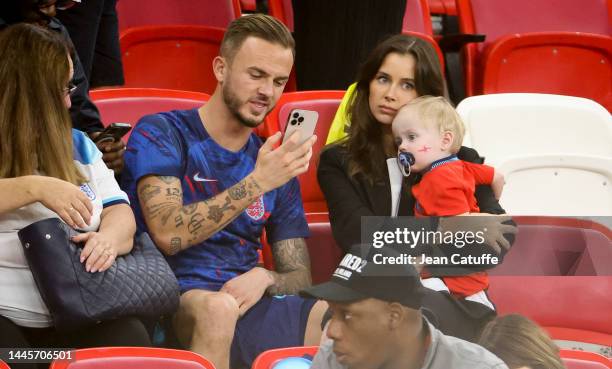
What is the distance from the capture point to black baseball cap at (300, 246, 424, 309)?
74.5 inches

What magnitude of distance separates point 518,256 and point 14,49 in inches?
41.8

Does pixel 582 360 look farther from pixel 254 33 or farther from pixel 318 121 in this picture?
pixel 318 121

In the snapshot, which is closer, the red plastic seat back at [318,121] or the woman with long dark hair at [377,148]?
the woman with long dark hair at [377,148]

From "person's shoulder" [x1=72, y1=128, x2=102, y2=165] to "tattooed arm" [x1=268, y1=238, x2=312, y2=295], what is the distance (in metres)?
0.48

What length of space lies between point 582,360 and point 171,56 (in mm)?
2112

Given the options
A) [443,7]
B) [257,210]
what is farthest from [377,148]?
[443,7]

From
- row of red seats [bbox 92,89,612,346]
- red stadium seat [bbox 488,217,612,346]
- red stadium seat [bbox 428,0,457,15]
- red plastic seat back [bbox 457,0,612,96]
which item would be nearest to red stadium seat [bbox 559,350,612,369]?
row of red seats [bbox 92,89,612,346]

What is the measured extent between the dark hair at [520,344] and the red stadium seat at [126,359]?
1.63 feet

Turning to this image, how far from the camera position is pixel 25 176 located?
210 centimetres

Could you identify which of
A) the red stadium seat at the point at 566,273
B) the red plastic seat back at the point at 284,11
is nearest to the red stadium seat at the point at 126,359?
the red stadium seat at the point at 566,273

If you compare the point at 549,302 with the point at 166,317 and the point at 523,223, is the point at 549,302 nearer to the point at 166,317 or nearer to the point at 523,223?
the point at 523,223

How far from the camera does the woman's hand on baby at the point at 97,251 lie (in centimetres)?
207

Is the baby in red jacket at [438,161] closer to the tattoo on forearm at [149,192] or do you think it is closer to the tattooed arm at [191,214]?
the tattooed arm at [191,214]

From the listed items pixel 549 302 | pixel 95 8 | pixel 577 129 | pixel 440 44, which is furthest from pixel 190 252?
pixel 440 44
